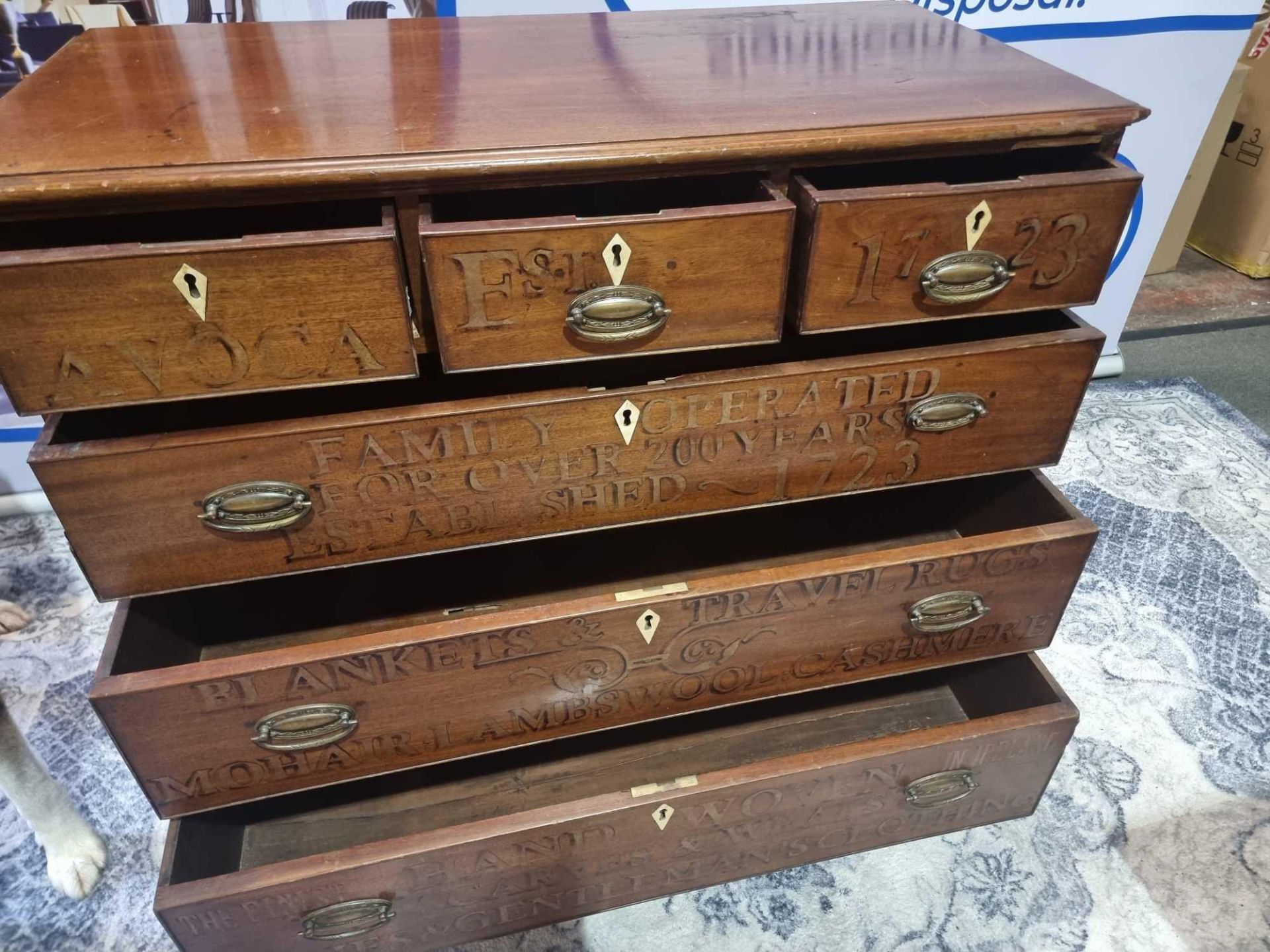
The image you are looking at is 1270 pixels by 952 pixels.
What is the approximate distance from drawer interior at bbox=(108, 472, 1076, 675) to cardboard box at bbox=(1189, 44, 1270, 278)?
1684mm

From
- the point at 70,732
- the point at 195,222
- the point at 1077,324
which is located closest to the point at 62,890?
the point at 70,732

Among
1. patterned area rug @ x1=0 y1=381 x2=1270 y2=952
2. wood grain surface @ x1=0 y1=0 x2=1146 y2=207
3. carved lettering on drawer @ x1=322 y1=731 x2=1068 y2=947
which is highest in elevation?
wood grain surface @ x1=0 y1=0 x2=1146 y2=207

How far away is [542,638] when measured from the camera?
0.83 meters

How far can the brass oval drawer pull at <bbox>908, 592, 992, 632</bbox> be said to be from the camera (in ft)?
3.03

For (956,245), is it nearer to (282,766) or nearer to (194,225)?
(194,225)

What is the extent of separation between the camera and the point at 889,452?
0.88 m

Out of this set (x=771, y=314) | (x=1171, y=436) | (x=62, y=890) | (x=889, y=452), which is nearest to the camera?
(x=771, y=314)

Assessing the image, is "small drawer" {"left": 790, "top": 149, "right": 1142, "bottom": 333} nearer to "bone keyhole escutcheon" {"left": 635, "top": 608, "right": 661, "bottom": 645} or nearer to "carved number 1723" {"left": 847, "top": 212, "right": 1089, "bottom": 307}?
"carved number 1723" {"left": 847, "top": 212, "right": 1089, "bottom": 307}

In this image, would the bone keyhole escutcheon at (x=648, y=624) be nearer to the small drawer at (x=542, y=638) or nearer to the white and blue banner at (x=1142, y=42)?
the small drawer at (x=542, y=638)

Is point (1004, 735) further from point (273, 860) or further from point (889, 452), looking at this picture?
point (273, 860)

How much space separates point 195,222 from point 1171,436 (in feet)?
5.65

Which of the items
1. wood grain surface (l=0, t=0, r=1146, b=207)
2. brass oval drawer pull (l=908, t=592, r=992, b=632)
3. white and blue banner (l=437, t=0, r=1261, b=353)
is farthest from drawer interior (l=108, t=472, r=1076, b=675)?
white and blue banner (l=437, t=0, r=1261, b=353)

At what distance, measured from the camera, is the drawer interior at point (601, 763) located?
3.24 ft

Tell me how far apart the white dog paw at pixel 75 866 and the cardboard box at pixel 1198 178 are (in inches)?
87.7
